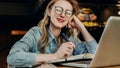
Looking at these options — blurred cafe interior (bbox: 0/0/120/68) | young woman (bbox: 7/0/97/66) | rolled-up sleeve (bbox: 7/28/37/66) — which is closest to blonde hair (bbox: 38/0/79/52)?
young woman (bbox: 7/0/97/66)

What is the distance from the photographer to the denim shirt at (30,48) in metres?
1.27

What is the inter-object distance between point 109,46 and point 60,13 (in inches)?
24.9

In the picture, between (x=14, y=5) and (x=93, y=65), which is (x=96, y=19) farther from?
(x=93, y=65)

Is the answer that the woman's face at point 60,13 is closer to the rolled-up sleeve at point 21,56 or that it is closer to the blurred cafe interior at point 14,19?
the rolled-up sleeve at point 21,56

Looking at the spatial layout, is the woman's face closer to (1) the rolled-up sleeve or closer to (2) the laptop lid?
(1) the rolled-up sleeve

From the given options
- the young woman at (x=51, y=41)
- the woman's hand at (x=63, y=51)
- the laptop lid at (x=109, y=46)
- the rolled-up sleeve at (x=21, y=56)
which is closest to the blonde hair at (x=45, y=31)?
the young woman at (x=51, y=41)

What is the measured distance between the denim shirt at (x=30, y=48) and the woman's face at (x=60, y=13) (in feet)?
0.27

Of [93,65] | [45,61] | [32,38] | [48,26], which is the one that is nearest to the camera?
[93,65]

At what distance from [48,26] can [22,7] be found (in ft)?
22.3

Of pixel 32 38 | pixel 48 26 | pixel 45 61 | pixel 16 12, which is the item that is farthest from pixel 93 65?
pixel 16 12

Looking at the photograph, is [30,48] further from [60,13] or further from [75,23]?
[75,23]

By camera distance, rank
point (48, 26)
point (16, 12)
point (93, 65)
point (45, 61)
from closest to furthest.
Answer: point (93, 65) < point (45, 61) < point (48, 26) < point (16, 12)

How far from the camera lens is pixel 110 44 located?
3.12ft

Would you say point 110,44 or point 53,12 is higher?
point 53,12
